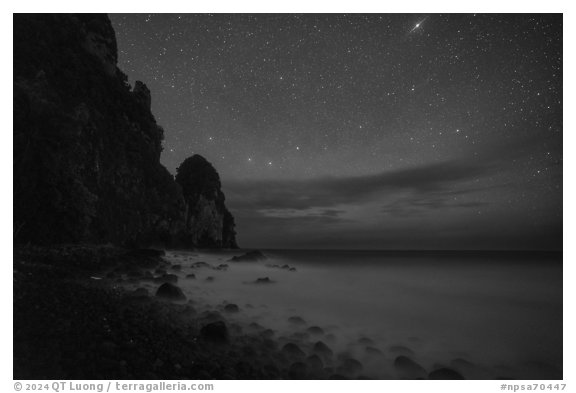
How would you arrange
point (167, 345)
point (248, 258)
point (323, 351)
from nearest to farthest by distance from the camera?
1. point (167, 345)
2. point (323, 351)
3. point (248, 258)

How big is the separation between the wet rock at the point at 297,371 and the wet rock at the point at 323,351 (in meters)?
0.52

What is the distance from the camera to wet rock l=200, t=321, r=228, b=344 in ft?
11.1

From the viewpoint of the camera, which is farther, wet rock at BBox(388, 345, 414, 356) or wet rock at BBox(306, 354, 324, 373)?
wet rock at BBox(388, 345, 414, 356)

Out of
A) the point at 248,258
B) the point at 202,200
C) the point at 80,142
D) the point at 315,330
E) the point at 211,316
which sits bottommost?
the point at 248,258

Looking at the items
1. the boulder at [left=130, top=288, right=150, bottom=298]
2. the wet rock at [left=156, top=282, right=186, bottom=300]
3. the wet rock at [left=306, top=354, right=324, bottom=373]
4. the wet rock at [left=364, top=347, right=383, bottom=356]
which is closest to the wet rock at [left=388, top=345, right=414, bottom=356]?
the wet rock at [left=364, top=347, right=383, bottom=356]

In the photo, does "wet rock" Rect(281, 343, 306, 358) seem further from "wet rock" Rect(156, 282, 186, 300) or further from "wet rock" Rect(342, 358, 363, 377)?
"wet rock" Rect(156, 282, 186, 300)

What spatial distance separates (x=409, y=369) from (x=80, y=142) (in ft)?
48.3

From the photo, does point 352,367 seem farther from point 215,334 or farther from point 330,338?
point 215,334

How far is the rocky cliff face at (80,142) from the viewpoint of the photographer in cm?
760

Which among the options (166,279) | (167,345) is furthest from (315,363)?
(166,279)

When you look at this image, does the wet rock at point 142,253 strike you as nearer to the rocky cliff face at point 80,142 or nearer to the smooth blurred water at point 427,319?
the rocky cliff face at point 80,142

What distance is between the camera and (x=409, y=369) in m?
3.53
